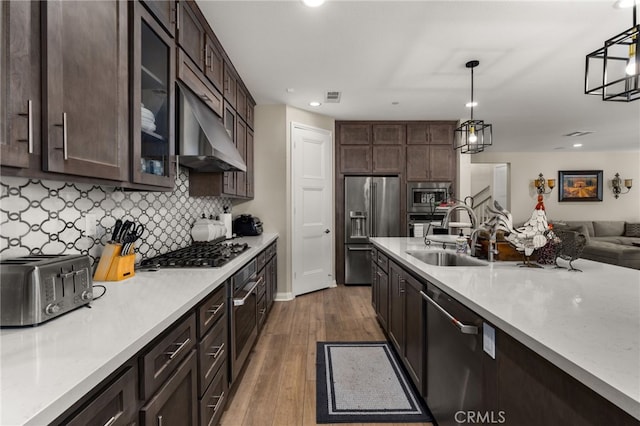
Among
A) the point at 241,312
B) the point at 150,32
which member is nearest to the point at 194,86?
the point at 150,32

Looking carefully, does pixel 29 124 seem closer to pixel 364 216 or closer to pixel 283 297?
pixel 283 297

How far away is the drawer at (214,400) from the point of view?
145cm

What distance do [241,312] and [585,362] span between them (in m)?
1.87

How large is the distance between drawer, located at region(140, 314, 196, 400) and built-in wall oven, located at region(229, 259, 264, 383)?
622mm

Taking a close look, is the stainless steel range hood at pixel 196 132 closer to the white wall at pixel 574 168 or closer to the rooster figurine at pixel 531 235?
the rooster figurine at pixel 531 235

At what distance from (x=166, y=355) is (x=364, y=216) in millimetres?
4221

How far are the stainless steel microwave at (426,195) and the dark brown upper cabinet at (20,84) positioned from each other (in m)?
4.84

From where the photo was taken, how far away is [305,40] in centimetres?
265

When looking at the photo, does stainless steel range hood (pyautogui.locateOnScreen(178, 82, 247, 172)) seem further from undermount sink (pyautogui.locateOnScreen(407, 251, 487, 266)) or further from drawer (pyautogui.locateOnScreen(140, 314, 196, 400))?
undermount sink (pyautogui.locateOnScreen(407, 251, 487, 266))

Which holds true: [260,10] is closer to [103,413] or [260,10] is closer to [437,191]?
[103,413]

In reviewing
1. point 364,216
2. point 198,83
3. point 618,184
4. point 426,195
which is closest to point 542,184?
point 618,184

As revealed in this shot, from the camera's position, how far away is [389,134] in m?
5.20

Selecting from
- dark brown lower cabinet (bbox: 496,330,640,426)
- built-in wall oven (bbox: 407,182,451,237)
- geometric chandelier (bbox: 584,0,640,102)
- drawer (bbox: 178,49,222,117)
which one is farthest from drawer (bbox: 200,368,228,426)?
built-in wall oven (bbox: 407,182,451,237)

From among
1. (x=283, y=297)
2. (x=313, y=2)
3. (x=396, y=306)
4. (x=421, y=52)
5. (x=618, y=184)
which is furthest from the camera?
(x=618, y=184)
